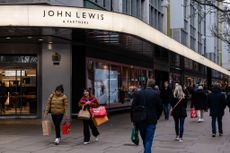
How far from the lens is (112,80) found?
1042 inches

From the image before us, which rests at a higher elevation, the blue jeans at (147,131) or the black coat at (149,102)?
the black coat at (149,102)

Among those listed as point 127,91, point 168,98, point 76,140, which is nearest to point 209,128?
point 168,98

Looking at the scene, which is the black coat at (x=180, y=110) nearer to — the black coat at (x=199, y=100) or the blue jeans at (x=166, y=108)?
the black coat at (x=199, y=100)

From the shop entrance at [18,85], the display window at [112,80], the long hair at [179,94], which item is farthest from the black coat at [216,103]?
the shop entrance at [18,85]

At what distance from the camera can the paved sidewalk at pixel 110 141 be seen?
12594mm

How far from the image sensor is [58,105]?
1359 centimetres

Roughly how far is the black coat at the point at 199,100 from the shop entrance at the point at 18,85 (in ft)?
22.4

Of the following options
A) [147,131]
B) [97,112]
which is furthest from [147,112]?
[97,112]

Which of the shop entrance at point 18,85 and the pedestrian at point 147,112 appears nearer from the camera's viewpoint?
the pedestrian at point 147,112

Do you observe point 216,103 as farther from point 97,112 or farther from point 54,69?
point 54,69

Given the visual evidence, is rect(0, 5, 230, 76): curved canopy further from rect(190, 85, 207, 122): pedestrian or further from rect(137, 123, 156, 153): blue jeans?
rect(137, 123, 156, 153): blue jeans

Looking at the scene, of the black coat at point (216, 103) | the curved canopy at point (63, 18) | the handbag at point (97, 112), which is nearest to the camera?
the handbag at point (97, 112)

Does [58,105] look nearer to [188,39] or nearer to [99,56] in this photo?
[99,56]

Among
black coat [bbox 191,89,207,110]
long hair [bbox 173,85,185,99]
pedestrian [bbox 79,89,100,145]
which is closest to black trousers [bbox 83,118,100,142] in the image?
pedestrian [bbox 79,89,100,145]
